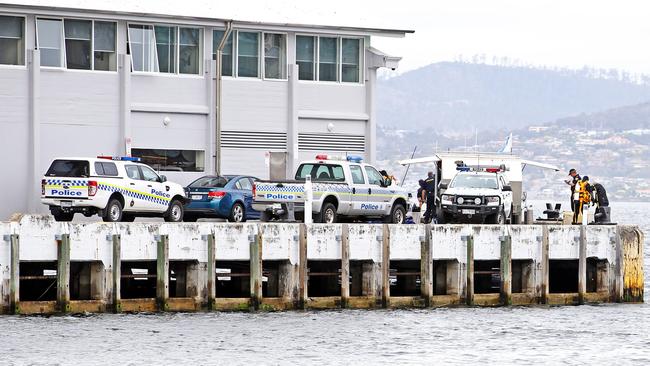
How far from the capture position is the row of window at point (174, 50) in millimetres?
48562

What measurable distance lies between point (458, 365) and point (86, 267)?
26.2 ft

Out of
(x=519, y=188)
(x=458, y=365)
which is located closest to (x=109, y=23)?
(x=519, y=188)

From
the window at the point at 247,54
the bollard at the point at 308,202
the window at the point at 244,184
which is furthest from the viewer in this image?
the window at the point at 247,54

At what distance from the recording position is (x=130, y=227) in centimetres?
3347

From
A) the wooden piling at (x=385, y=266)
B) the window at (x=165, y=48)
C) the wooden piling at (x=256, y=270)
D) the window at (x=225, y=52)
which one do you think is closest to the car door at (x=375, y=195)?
the wooden piling at (x=385, y=266)

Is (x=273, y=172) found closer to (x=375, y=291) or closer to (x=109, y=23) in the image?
(x=375, y=291)

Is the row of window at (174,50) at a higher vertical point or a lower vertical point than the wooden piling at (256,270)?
higher

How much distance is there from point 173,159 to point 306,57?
5.71m

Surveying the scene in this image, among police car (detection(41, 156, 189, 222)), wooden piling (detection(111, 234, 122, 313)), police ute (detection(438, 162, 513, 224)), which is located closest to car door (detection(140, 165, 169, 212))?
police car (detection(41, 156, 189, 222))

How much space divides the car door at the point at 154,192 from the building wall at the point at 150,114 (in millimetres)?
6400

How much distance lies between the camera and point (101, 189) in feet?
132

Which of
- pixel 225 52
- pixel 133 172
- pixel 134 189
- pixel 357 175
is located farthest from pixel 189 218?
pixel 225 52

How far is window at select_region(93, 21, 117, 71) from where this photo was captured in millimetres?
49344

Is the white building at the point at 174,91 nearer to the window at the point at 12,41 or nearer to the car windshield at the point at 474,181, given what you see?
the window at the point at 12,41
